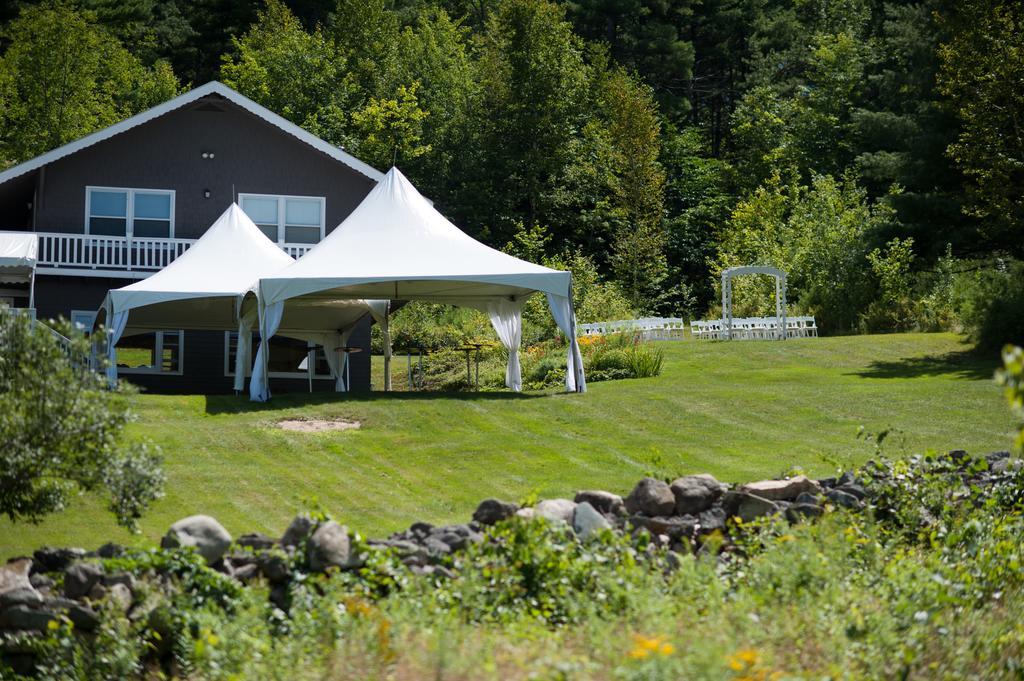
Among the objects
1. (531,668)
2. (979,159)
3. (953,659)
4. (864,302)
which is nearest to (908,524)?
(953,659)

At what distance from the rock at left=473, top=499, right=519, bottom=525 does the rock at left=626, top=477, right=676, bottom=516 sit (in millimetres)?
1115

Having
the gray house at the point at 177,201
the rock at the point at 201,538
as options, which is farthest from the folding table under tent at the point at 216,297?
the rock at the point at 201,538

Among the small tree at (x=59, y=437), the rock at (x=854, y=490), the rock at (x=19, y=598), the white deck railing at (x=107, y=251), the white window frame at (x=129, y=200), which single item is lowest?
the rock at (x=19, y=598)

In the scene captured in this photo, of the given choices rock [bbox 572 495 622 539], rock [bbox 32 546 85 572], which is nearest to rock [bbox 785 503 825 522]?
rock [bbox 572 495 622 539]

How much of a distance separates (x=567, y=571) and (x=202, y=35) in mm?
46467

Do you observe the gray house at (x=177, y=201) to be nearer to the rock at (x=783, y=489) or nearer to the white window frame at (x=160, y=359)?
the white window frame at (x=160, y=359)

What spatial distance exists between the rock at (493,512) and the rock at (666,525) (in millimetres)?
1031

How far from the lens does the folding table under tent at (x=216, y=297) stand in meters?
20.6

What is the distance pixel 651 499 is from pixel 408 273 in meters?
10.2

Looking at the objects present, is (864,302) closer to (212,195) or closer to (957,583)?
(212,195)

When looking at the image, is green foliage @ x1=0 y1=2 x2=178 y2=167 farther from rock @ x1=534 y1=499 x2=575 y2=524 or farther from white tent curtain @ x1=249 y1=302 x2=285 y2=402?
rock @ x1=534 y1=499 x2=575 y2=524

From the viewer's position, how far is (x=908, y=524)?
31.4ft

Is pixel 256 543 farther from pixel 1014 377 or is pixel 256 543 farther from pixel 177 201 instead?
pixel 177 201

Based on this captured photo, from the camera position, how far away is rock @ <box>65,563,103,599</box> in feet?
24.9
